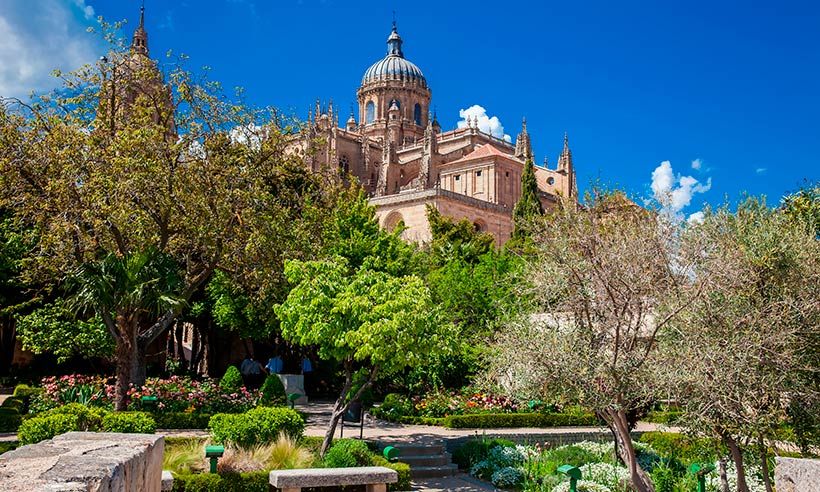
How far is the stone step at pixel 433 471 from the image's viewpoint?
38.9 feet

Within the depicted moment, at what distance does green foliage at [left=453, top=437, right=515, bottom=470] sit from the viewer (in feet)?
40.7

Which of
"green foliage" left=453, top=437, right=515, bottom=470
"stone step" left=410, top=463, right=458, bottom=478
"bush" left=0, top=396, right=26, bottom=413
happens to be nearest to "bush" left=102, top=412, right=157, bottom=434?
"stone step" left=410, top=463, right=458, bottom=478

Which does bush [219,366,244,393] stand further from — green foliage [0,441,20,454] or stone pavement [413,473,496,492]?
stone pavement [413,473,496,492]

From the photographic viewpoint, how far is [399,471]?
10609 mm

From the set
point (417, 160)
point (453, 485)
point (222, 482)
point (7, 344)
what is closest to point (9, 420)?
point (222, 482)

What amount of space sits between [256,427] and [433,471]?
3.16 meters

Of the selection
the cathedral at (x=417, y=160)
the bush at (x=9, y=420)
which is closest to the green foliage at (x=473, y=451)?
the bush at (x=9, y=420)

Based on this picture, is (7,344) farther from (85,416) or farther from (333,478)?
(333,478)

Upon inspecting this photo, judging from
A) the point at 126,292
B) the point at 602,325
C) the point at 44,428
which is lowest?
the point at 44,428

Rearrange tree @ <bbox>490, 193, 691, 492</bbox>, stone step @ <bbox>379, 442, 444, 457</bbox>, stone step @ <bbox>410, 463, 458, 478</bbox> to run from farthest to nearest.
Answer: stone step @ <bbox>379, 442, 444, 457</bbox> → stone step @ <bbox>410, 463, 458, 478</bbox> → tree @ <bbox>490, 193, 691, 492</bbox>

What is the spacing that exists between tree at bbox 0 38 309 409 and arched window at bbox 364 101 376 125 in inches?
2075

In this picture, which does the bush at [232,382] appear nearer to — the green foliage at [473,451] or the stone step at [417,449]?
the stone step at [417,449]

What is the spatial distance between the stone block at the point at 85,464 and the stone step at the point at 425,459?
6.63m

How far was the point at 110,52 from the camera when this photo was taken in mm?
16812
